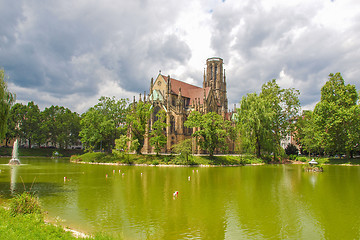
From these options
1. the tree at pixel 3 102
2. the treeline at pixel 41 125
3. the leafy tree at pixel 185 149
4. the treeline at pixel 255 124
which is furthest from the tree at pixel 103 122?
the tree at pixel 3 102

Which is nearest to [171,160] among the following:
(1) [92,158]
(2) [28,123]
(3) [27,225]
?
(1) [92,158]

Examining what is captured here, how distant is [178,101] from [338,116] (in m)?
32.8

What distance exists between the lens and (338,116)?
49875 millimetres

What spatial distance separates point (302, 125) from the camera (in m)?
64.4

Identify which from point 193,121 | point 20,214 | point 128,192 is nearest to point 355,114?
point 193,121

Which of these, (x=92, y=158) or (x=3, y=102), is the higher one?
(x=3, y=102)

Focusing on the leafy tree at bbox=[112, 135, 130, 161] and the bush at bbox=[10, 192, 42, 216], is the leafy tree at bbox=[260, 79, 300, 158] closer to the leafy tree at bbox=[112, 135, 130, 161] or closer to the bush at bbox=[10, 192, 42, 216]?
the leafy tree at bbox=[112, 135, 130, 161]

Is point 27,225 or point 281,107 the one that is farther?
point 281,107

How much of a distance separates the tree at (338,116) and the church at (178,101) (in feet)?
84.4

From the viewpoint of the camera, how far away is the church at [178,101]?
61.8 meters

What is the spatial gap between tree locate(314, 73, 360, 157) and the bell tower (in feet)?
137

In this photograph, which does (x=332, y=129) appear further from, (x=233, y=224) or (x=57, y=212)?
(x=57, y=212)

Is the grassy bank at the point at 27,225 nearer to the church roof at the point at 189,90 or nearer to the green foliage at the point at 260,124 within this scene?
the green foliage at the point at 260,124

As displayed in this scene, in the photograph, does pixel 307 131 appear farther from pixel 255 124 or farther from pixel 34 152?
pixel 34 152
